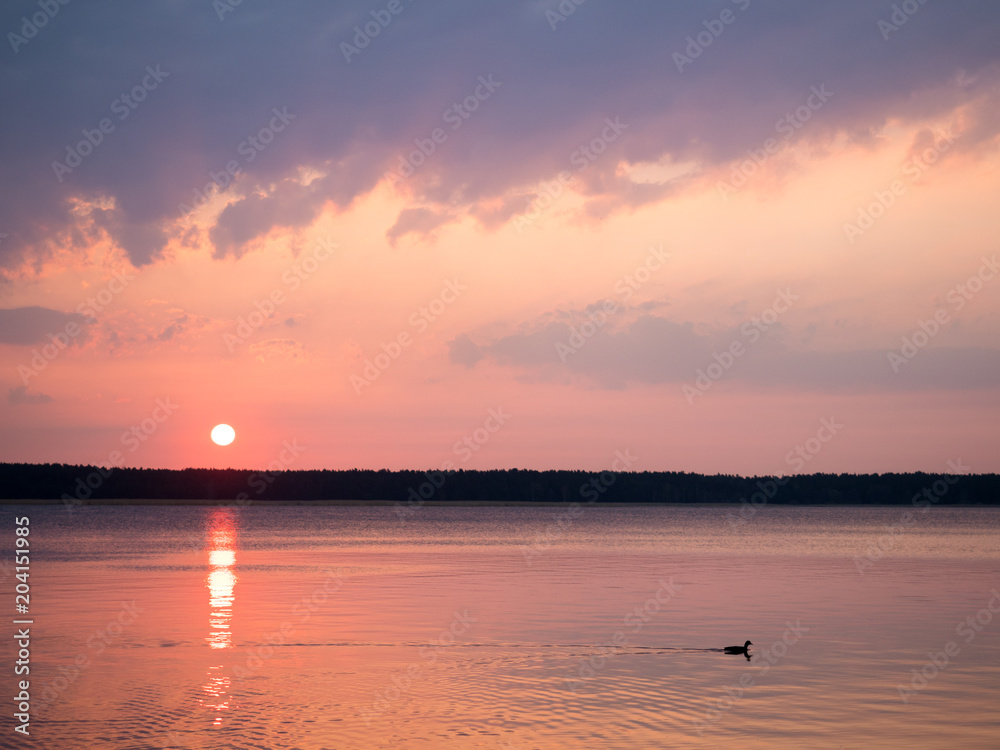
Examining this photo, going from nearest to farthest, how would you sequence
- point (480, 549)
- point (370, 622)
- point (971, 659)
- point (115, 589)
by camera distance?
1. point (971, 659)
2. point (370, 622)
3. point (115, 589)
4. point (480, 549)

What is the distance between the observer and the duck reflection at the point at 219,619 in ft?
65.7

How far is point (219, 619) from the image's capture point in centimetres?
3250

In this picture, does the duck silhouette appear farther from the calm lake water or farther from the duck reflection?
the duck reflection

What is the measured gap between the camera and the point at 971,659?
25625 mm

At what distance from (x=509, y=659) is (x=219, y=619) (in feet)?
40.2

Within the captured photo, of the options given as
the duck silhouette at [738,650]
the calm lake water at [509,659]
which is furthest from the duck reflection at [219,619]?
the duck silhouette at [738,650]

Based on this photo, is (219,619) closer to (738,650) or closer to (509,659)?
(509,659)

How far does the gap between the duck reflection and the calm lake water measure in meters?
0.12

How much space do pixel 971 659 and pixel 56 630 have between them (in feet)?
86.1

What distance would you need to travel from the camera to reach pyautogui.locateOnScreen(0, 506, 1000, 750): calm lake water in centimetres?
1794

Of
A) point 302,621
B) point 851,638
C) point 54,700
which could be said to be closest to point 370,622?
point 302,621

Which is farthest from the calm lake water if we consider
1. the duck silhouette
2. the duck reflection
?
the duck silhouette

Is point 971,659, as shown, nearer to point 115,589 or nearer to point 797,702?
point 797,702

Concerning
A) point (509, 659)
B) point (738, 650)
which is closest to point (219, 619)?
point (509, 659)
